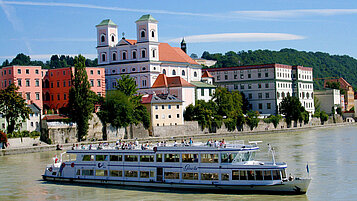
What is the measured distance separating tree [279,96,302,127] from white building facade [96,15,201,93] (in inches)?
842

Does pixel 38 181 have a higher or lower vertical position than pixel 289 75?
lower

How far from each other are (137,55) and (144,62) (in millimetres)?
2014

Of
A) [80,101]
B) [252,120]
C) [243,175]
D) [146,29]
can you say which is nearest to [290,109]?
[252,120]

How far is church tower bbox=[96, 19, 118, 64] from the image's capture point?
97125 mm

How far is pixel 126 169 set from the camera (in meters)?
36.3

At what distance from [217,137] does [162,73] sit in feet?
62.1

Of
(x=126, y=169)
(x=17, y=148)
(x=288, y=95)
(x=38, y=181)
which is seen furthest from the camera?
(x=288, y=95)

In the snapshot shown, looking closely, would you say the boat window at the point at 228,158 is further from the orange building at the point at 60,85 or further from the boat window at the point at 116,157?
the orange building at the point at 60,85

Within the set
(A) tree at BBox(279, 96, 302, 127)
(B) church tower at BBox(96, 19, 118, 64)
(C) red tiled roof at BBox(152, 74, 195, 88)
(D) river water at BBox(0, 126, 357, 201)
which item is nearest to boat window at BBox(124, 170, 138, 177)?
(D) river water at BBox(0, 126, 357, 201)

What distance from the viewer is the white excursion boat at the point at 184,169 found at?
3153cm

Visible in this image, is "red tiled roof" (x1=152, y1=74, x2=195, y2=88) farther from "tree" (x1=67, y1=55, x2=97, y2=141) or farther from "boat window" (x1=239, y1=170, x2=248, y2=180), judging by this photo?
"boat window" (x1=239, y1=170, x2=248, y2=180)

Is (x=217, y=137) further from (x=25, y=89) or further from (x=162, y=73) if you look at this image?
(x=25, y=89)

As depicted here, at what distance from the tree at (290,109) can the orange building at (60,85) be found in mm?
38228

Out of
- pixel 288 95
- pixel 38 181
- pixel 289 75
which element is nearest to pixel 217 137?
pixel 288 95
